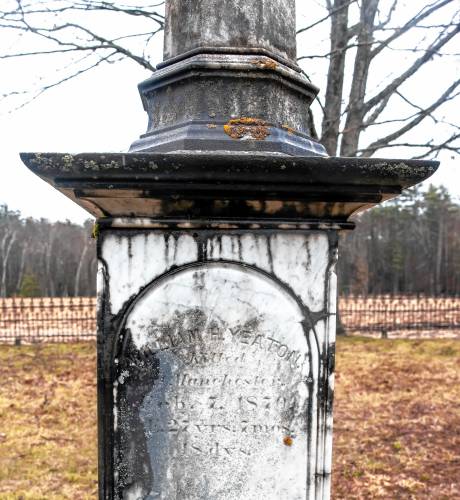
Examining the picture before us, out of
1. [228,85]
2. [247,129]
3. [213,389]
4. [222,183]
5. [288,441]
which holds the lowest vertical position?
[288,441]

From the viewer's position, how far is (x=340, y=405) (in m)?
6.67

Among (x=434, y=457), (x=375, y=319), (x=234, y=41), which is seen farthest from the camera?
(x=375, y=319)

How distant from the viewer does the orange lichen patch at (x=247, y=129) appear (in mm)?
1713

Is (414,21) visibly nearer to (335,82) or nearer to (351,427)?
(335,82)

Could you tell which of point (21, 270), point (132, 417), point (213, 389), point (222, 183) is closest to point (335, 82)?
point (222, 183)

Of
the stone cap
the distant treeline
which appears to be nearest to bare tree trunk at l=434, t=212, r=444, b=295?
the distant treeline

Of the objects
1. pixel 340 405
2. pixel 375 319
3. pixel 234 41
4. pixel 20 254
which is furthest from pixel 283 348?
pixel 20 254

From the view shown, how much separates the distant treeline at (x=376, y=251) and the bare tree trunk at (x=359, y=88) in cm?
2618

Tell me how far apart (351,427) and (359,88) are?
6311 mm

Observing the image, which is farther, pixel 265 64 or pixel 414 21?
pixel 414 21

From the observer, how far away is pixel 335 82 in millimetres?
9047

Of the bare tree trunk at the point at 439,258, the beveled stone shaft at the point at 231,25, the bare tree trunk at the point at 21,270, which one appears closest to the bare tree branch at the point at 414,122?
the beveled stone shaft at the point at 231,25

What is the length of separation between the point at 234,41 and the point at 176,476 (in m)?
1.66

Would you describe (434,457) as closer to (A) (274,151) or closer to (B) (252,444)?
(B) (252,444)
